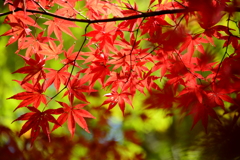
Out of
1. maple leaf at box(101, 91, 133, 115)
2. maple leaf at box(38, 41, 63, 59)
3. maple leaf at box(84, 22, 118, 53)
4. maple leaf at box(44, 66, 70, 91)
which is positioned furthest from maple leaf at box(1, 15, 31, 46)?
maple leaf at box(101, 91, 133, 115)

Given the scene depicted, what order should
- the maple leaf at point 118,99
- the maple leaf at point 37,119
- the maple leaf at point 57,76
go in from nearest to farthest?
the maple leaf at point 37,119
the maple leaf at point 57,76
the maple leaf at point 118,99

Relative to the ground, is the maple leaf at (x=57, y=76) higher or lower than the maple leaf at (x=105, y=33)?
lower

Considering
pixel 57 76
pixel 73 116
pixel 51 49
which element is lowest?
pixel 73 116

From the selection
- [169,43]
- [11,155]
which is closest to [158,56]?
[169,43]

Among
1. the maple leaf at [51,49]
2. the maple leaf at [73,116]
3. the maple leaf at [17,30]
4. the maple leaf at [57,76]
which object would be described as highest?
the maple leaf at [17,30]

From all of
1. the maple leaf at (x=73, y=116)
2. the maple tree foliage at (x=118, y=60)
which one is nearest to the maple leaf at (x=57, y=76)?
the maple tree foliage at (x=118, y=60)

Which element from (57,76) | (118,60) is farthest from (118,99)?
(57,76)

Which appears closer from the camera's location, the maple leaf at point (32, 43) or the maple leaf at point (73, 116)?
the maple leaf at point (73, 116)

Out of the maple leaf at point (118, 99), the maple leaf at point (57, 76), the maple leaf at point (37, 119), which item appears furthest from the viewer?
the maple leaf at point (118, 99)

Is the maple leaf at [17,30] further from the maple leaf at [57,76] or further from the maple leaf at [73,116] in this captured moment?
the maple leaf at [73,116]

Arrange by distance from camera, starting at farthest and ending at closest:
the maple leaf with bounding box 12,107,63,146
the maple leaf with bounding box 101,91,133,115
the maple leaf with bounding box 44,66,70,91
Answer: the maple leaf with bounding box 101,91,133,115 < the maple leaf with bounding box 44,66,70,91 < the maple leaf with bounding box 12,107,63,146

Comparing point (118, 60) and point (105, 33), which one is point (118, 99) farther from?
point (105, 33)

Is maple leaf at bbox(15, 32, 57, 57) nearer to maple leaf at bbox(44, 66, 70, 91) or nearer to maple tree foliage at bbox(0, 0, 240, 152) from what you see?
maple tree foliage at bbox(0, 0, 240, 152)

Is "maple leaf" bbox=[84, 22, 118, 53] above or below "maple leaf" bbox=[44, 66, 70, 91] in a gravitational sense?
above
